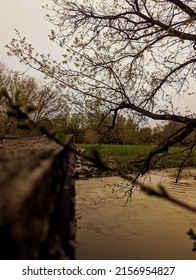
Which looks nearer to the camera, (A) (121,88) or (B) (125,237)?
(A) (121,88)

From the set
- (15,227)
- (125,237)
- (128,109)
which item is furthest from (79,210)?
(15,227)

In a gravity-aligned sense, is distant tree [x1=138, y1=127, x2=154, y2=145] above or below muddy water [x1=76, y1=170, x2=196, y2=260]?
above

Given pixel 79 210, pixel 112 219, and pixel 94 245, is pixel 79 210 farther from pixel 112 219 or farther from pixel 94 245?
pixel 94 245

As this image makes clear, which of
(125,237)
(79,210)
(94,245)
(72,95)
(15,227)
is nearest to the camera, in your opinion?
(15,227)

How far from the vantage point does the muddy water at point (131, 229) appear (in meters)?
6.32

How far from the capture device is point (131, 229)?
7.87m

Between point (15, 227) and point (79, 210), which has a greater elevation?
point (15, 227)

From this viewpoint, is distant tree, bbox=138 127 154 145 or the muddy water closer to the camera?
the muddy water

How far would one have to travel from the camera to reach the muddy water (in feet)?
20.7

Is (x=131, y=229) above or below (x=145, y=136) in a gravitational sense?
below

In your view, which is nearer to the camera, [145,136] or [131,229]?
[131,229]

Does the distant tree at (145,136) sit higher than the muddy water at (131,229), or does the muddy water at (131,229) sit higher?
the distant tree at (145,136)

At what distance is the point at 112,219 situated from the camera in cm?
872

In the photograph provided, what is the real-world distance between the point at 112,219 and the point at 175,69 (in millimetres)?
3817
